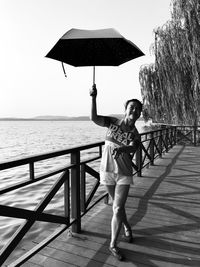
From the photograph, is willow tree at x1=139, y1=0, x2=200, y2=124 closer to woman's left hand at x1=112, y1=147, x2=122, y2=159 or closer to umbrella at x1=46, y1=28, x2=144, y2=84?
umbrella at x1=46, y1=28, x2=144, y2=84

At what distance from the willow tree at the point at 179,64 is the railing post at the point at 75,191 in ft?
35.3

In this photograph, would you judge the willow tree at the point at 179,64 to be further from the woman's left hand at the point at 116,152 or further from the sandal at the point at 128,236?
the woman's left hand at the point at 116,152

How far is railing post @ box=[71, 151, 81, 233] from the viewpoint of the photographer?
11.8ft

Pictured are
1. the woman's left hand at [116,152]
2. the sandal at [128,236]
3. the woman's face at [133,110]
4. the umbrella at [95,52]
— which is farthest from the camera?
the sandal at [128,236]

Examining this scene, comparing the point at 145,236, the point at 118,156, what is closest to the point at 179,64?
the point at 145,236

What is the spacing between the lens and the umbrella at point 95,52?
133 inches

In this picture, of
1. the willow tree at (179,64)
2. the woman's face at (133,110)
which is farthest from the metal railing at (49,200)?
the willow tree at (179,64)

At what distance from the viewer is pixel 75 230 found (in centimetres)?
374

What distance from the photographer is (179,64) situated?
14.5 m

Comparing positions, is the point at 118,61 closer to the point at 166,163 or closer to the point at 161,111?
the point at 166,163

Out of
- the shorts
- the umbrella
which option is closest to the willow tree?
the umbrella

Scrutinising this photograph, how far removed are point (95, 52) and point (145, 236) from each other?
2.42 metres

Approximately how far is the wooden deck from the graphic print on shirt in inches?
49.6

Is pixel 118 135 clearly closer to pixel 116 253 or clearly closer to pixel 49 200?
pixel 49 200
